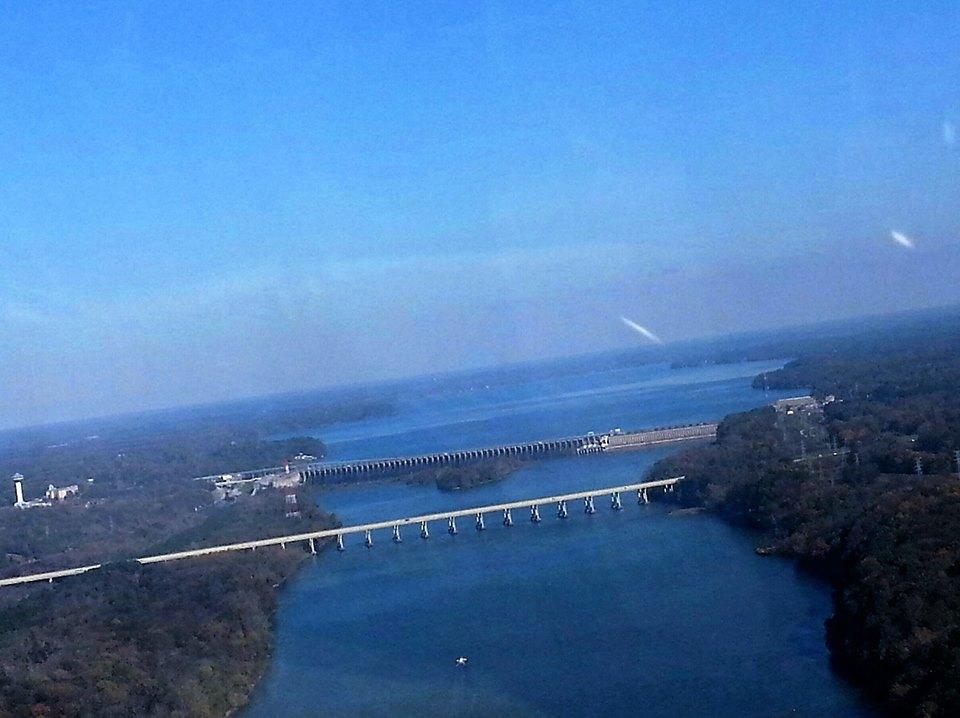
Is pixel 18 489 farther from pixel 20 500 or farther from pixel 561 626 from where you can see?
pixel 561 626

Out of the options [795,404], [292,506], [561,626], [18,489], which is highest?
[18,489]

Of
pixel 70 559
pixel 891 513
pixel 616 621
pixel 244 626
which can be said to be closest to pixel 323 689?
pixel 244 626

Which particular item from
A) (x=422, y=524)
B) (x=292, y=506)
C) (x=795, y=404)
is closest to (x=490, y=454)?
(x=292, y=506)

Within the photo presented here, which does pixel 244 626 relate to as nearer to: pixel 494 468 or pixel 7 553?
pixel 7 553

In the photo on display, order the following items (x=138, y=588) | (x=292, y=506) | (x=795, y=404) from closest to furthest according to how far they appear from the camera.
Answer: (x=138, y=588), (x=292, y=506), (x=795, y=404)

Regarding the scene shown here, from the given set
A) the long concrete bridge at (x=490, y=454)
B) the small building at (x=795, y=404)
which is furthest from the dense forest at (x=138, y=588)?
the small building at (x=795, y=404)

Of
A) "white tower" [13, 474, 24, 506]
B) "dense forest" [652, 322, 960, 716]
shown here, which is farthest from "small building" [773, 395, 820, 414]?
"white tower" [13, 474, 24, 506]
